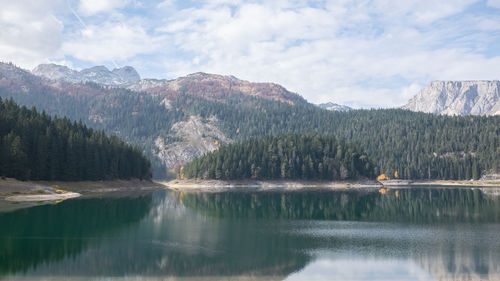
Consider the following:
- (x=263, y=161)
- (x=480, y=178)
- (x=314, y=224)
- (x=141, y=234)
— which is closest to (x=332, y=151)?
(x=263, y=161)

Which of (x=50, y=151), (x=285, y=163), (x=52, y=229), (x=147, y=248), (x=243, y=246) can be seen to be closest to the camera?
(x=147, y=248)

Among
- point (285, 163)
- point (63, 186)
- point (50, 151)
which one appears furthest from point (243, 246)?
point (285, 163)

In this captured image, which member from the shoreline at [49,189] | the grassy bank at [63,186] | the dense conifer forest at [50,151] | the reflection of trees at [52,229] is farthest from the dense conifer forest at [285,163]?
the reflection of trees at [52,229]

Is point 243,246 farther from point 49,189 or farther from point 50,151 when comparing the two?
point 50,151

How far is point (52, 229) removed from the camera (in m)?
47.6

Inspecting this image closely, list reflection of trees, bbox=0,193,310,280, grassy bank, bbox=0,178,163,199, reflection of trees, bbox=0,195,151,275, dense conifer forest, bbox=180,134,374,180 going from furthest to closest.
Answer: dense conifer forest, bbox=180,134,374,180 < grassy bank, bbox=0,178,163,199 < reflection of trees, bbox=0,195,151,275 < reflection of trees, bbox=0,193,310,280

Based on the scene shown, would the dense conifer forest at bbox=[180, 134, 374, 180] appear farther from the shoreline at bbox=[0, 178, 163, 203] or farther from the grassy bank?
the shoreline at bbox=[0, 178, 163, 203]

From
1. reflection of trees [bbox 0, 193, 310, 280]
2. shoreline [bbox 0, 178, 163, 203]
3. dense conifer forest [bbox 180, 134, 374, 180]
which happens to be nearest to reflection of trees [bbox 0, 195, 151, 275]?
reflection of trees [bbox 0, 193, 310, 280]

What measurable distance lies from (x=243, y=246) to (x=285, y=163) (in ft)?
403

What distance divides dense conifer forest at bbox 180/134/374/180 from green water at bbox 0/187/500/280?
92.8 meters

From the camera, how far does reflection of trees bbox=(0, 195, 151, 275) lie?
110ft

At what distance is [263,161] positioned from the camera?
162m

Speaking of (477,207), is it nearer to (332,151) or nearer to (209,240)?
(209,240)

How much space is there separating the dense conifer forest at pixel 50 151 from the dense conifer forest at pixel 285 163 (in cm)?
4277
